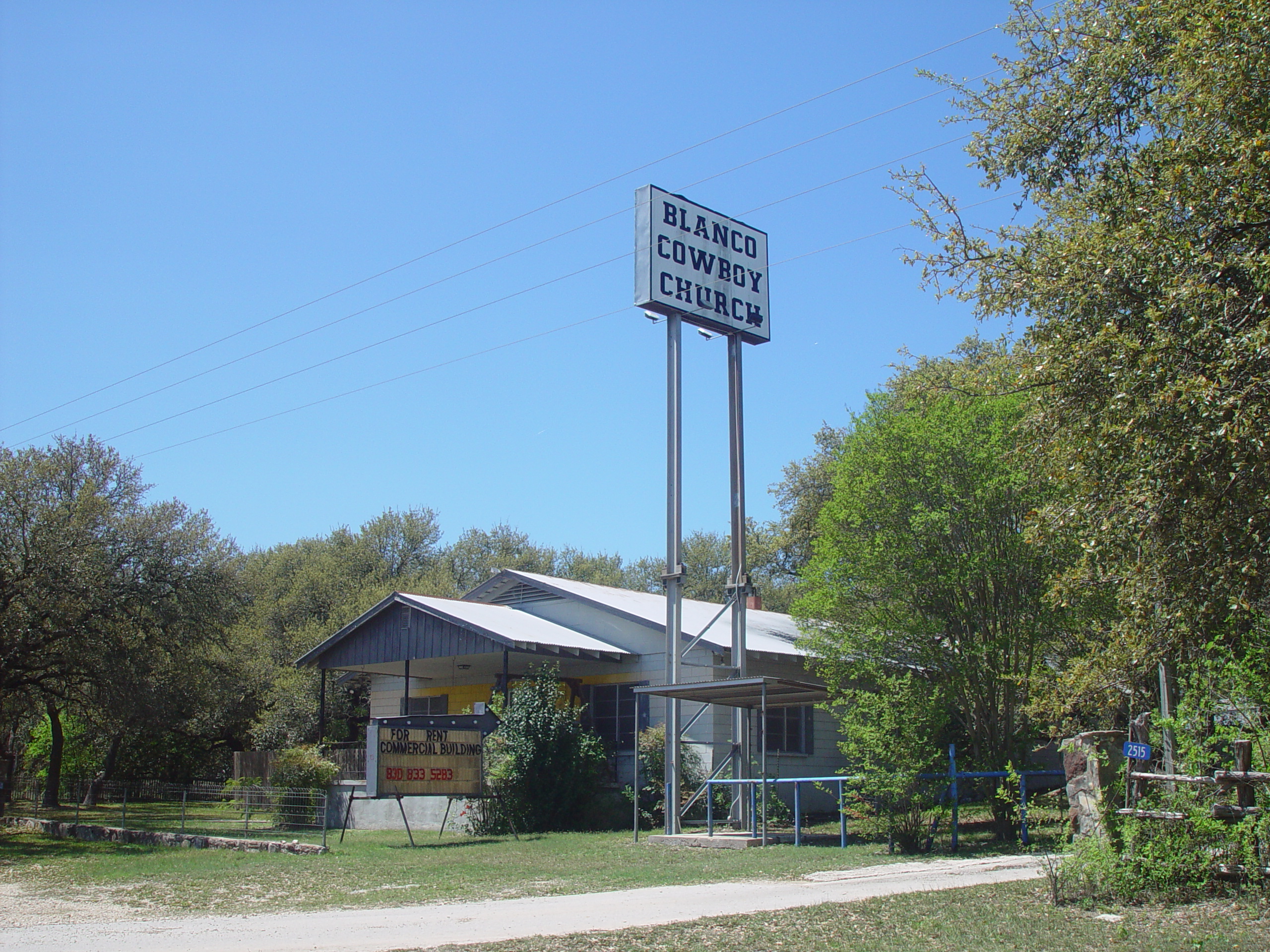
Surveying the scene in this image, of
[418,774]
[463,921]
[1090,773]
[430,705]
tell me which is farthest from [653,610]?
[463,921]

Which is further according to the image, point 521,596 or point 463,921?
point 521,596

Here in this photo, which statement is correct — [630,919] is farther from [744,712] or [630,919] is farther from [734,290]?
[734,290]

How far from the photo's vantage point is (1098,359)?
895cm

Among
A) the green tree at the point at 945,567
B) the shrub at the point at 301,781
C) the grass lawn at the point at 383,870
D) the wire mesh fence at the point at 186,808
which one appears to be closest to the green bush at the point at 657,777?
the grass lawn at the point at 383,870

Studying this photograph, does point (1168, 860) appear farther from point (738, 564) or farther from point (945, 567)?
point (738, 564)

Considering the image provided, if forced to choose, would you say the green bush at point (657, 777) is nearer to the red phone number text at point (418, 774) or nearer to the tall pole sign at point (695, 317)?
the tall pole sign at point (695, 317)

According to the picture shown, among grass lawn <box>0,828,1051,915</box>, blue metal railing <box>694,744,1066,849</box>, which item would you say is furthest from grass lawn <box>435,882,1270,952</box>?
blue metal railing <box>694,744,1066,849</box>

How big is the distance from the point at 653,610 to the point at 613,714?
8.37ft

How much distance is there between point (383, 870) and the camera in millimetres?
Result: 14008

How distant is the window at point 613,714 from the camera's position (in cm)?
2391

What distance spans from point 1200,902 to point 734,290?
47.0ft

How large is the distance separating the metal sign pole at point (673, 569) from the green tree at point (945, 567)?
2638 millimetres

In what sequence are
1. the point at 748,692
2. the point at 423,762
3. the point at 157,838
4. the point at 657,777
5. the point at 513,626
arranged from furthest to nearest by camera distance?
the point at 513,626 < the point at 657,777 < the point at 423,762 < the point at 157,838 < the point at 748,692

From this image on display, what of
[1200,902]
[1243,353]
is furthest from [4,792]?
[1243,353]
